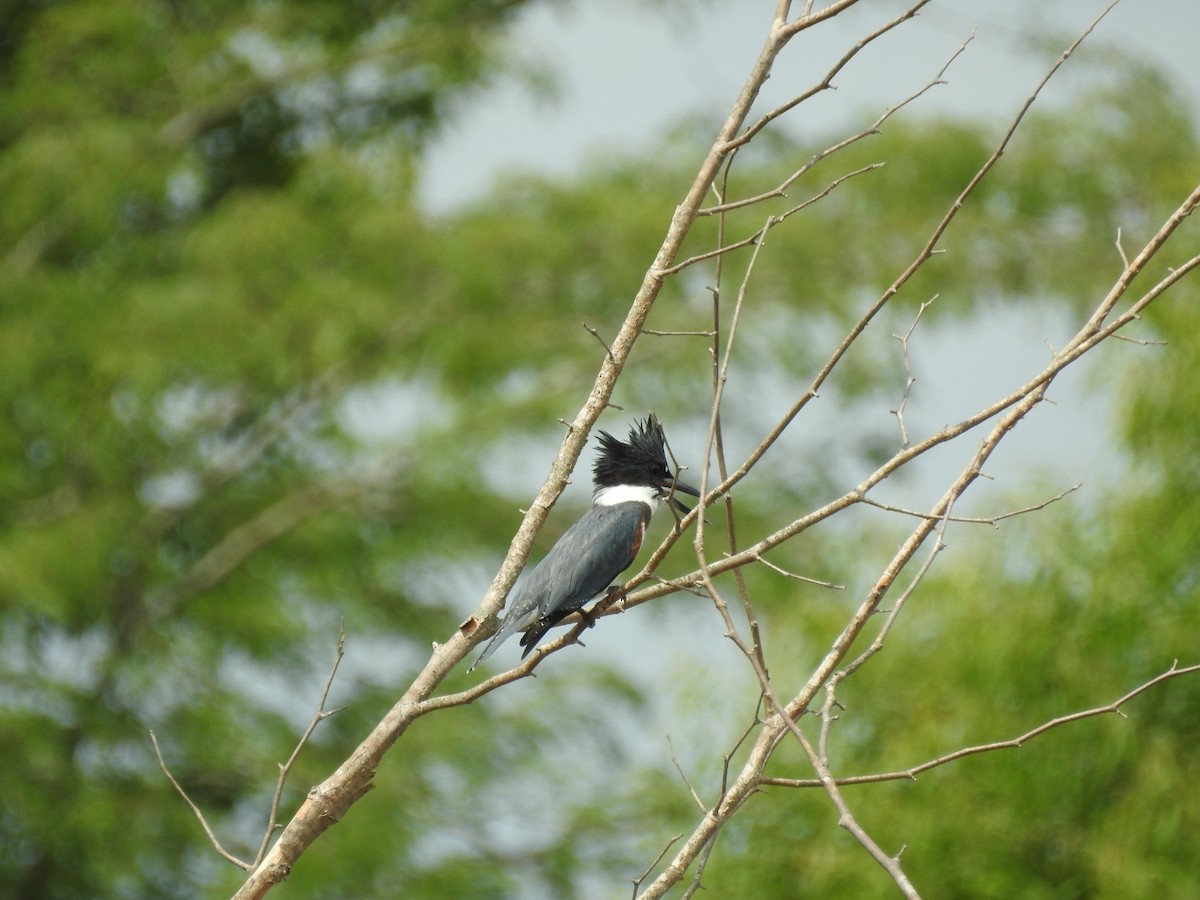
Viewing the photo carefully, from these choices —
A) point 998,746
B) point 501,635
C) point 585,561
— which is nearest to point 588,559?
point 585,561

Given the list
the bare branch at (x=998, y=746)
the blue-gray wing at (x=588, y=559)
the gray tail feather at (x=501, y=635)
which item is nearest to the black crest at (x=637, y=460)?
the blue-gray wing at (x=588, y=559)

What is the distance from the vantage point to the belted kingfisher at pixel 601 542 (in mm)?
2744

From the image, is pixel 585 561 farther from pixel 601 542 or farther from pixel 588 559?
pixel 601 542

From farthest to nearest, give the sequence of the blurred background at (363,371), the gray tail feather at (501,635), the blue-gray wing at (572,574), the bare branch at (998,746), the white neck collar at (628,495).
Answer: the blurred background at (363,371) < the white neck collar at (628,495) < the blue-gray wing at (572,574) < the gray tail feather at (501,635) < the bare branch at (998,746)

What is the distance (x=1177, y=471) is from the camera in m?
5.97

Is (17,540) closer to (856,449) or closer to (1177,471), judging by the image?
(856,449)

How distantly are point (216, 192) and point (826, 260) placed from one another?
4.22 meters

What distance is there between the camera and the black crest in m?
3.46

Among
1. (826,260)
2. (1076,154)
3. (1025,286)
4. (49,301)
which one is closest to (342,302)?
(49,301)

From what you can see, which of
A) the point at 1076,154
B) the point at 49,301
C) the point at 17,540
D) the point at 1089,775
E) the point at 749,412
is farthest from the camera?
the point at 1076,154

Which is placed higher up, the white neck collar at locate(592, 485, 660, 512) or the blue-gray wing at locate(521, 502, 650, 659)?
the white neck collar at locate(592, 485, 660, 512)

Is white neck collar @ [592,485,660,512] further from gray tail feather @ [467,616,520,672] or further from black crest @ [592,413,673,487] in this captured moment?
gray tail feather @ [467,616,520,672]

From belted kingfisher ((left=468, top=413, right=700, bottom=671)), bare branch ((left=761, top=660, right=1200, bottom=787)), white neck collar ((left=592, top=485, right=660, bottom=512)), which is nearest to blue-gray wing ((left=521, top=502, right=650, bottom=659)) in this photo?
belted kingfisher ((left=468, top=413, right=700, bottom=671))

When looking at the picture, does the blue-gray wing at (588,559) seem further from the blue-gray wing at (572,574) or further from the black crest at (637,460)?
the black crest at (637,460)
